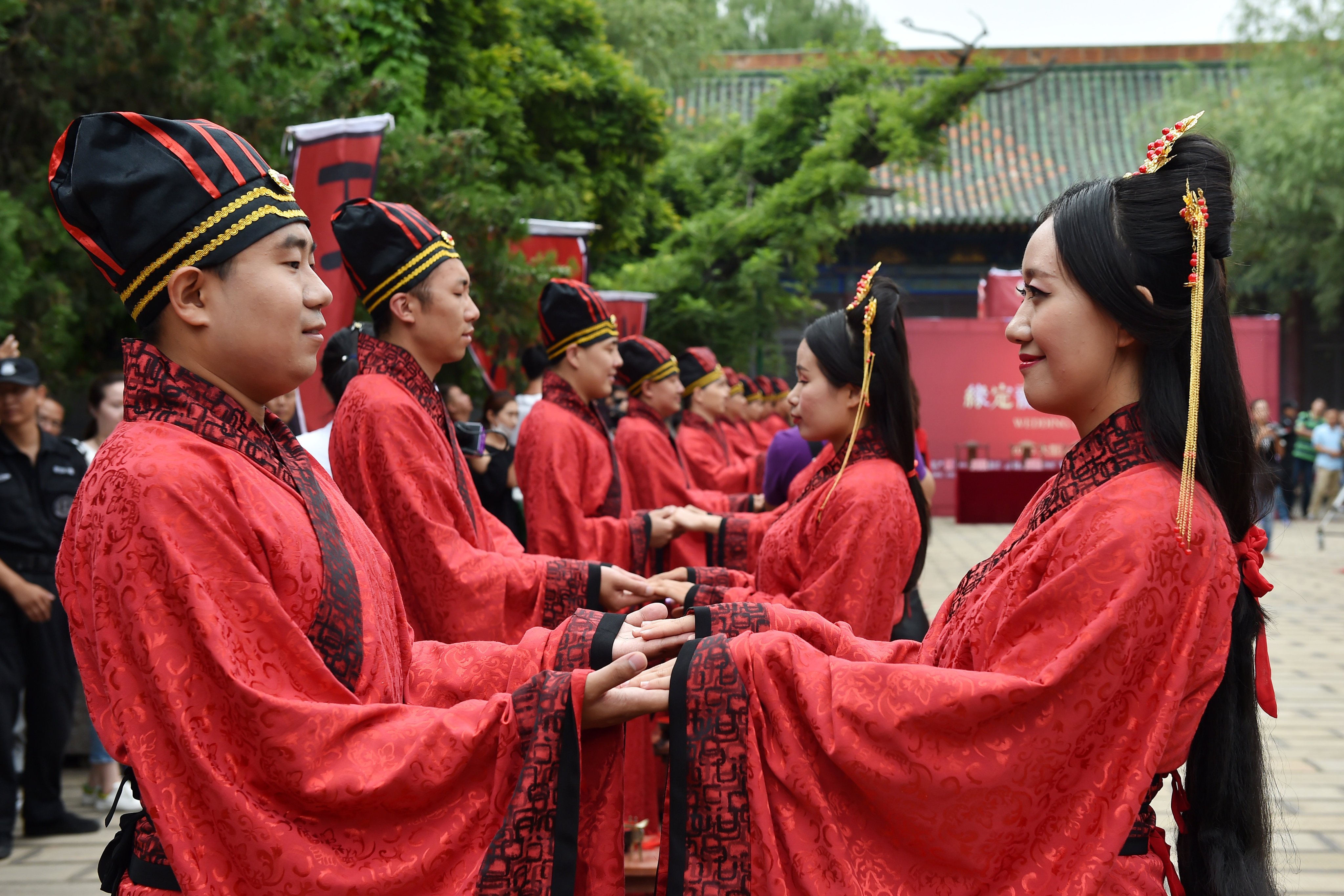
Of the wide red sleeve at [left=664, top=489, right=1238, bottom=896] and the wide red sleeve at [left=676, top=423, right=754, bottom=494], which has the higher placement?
the wide red sleeve at [left=664, top=489, right=1238, bottom=896]

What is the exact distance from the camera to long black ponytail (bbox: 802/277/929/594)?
3.30 meters

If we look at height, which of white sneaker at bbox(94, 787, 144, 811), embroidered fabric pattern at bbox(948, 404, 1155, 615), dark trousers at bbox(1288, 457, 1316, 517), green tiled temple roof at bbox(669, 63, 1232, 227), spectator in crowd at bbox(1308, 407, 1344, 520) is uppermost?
green tiled temple roof at bbox(669, 63, 1232, 227)

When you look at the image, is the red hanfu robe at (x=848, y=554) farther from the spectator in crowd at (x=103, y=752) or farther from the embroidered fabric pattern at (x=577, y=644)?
the spectator in crowd at (x=103, y=752)

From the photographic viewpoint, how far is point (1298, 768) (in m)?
5.11

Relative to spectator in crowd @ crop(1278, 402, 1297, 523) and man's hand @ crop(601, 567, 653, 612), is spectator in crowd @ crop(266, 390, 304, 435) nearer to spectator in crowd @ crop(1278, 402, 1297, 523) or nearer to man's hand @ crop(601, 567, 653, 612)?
man's hand @ crop(601, 567, 653, 612)

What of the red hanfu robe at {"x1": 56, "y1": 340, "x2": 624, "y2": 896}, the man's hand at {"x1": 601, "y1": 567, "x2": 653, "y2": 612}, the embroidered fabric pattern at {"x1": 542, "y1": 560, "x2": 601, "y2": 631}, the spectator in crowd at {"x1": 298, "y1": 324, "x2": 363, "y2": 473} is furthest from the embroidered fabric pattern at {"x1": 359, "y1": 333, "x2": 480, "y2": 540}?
the red hanfu robe at {"x1": 56, "y1": 340, "x2": 624, "y2": 896}

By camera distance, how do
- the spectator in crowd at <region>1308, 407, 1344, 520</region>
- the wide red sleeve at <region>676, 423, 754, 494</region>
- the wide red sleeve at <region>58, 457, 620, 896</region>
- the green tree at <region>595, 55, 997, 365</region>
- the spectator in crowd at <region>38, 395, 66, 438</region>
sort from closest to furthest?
the wide red sleeve at <region>58, 457, 620, 896</region>, the spectator in crowd at <region>38, 395, 66, 438</region>, the wide red sleeve at <region>676, 423, 754, 494</region>, the green tree at <region>595, 55, 997, 365</region>, the spectator in crowd at <region>1308, 407, 1344, 520</region>

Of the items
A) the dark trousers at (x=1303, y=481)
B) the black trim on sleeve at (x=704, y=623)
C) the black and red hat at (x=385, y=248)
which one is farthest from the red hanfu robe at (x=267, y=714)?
the dark trousers at (x=1303, y=481)

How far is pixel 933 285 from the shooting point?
19344 millimetres

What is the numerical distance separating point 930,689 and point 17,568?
4022 millimetres

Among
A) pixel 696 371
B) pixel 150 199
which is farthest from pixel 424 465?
pixel 696 371

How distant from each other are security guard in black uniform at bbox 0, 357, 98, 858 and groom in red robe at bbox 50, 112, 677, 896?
9.94 ft

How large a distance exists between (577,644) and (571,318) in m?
2.89

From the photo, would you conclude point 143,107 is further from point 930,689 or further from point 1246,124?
point 1246,124
